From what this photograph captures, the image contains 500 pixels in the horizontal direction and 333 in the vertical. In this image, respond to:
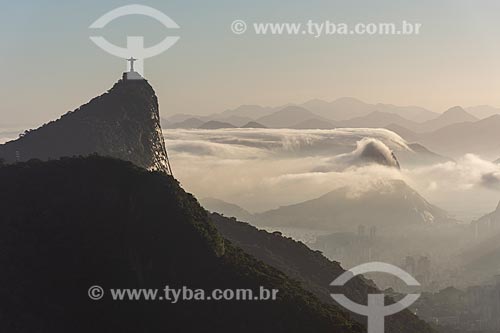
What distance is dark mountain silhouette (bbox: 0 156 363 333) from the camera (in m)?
61.6

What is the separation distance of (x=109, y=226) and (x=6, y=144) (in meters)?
99.9

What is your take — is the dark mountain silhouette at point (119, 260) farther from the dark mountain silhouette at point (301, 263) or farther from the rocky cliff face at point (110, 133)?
the rocky cliff face at point (110, 133)

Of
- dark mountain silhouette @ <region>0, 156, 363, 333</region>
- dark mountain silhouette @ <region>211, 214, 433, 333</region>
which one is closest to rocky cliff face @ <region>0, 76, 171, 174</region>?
dark mountain silhouette @ <region>211, 214, 433, 333</region>

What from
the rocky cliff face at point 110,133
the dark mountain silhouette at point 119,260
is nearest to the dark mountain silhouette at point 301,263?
the rocky cliff face at point 110,133

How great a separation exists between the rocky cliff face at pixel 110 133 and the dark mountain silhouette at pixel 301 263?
31.0 m

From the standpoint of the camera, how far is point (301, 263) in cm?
12256

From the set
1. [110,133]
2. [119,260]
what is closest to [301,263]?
[110,133]

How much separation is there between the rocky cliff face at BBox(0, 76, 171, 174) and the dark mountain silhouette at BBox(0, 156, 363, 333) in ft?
225

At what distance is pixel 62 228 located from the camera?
69.4 metres

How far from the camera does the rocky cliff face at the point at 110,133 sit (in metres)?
146

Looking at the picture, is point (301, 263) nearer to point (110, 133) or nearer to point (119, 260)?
point (110, 133)

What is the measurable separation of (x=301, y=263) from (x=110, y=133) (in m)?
54.6

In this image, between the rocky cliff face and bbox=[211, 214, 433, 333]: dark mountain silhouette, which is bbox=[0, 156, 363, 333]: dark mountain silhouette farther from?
the rocky cliff face

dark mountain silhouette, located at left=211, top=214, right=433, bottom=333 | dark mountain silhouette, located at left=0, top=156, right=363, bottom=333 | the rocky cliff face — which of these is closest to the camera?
dark mountain silhouette, located at left=0, top=156, right=363, bottom=333
